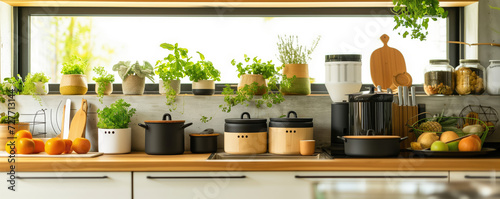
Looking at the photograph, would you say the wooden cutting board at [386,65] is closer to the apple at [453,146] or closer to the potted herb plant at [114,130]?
the apple at [453,146]

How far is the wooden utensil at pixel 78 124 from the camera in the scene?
248 cm

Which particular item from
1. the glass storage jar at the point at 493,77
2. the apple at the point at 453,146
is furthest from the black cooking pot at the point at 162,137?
the glass storage jar at the point at 493,77

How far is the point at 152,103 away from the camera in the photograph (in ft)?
8.54

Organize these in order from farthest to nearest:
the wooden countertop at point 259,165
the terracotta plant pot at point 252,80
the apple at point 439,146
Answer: the terracotta plant pot at point 252,80
the apple at point 439,146
the wooden countertop at point 259,165

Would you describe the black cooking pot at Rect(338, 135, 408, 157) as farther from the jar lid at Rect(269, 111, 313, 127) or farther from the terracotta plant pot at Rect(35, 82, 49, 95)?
the terracotta plant pot at Rect(35, 82, 49, 95)

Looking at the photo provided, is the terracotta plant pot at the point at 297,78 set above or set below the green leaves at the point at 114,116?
above

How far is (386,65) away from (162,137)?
136 cm

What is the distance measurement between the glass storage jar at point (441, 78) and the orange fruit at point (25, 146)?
2.20 meters

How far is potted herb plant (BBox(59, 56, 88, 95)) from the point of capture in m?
2.58

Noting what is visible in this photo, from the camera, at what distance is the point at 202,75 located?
2.57 meters

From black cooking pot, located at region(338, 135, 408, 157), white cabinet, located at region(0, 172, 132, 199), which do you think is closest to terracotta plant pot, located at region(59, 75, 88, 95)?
white cabinet, located at region(0, 172, 132, 199)

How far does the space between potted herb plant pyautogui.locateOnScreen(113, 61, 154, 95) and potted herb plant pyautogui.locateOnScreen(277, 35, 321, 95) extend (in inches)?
30.9

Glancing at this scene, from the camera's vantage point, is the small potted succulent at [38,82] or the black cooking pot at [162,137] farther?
the small potted succulent at [38,82]

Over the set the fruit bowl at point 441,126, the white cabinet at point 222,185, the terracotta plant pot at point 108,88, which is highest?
the terracotta plant pot at point 108,88
